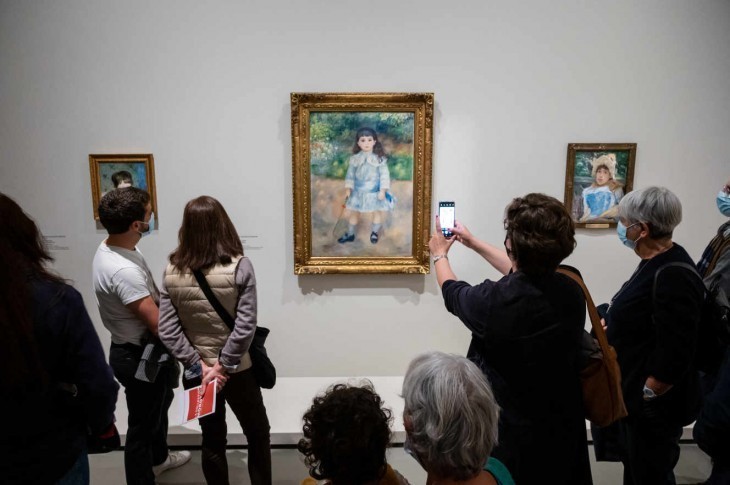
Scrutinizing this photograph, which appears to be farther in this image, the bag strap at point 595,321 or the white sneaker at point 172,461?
the white sneaker at point 172,461

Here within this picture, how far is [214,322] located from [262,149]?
1.72m

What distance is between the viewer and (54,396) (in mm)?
1514

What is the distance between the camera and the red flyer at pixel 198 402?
7.36 feet

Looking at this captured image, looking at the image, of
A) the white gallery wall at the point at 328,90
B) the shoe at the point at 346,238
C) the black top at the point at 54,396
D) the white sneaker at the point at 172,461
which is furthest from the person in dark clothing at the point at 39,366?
the shoe at the point at 346,238

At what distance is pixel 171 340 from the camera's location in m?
2.33

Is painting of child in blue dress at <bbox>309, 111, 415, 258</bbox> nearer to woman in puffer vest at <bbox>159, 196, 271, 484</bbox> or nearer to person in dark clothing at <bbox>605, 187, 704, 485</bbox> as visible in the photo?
woman in puffer vest at <bbox>159, 196, 271, 484</bbox>

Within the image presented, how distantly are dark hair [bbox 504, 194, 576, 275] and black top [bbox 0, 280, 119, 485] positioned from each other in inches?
62.8

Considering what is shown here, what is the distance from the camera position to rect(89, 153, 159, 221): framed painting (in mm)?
3525

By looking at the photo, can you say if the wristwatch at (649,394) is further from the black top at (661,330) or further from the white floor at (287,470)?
the white floor at (287,470)

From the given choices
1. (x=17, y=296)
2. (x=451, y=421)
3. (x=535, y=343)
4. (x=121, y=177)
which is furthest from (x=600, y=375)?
(x=121, y=177)

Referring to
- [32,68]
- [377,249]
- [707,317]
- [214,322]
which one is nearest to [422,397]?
[214,322]

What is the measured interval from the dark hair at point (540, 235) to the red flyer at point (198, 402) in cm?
169

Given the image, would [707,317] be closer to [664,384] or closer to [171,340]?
[664,384]

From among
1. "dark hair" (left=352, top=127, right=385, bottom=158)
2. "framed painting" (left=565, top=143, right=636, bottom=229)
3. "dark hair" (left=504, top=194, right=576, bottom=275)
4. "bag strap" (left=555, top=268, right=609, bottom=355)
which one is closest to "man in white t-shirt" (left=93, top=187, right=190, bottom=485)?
"dark hair" (left=352, top=127, right=385, bottom=158)
